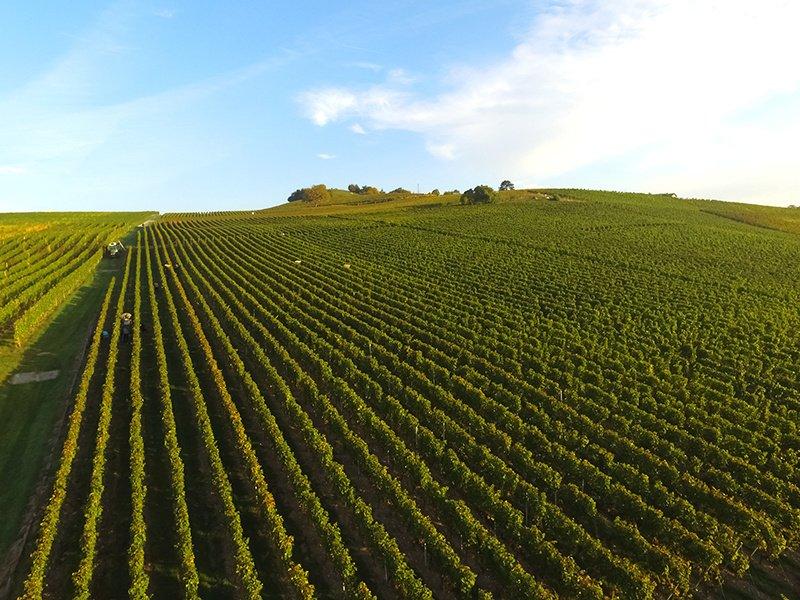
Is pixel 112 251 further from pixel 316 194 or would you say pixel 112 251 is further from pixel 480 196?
pixel 316 194

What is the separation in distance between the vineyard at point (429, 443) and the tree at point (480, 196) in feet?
244

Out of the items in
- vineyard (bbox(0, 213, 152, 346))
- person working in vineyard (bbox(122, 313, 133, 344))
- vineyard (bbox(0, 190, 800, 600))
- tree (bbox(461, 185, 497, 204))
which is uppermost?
tree (bbox(461, 185, 497, 204))

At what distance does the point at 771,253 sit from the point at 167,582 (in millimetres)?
80099

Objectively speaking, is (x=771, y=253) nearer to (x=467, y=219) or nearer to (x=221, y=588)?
(x=467, y=219)

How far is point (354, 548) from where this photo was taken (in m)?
18.2

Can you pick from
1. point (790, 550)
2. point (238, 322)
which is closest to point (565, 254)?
point (238, 322)

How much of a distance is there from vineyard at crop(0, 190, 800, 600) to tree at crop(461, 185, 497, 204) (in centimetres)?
7448

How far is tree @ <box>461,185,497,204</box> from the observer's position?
4899 inches

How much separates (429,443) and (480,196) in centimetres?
10858

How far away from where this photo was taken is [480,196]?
12494 cm

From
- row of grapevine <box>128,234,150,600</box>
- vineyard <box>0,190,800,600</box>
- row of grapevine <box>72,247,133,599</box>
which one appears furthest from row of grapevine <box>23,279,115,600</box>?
row of grapevine <box>128,234,150,600</box>

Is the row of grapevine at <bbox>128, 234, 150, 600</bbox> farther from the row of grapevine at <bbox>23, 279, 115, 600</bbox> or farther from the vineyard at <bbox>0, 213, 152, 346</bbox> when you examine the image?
the vineyard at <bbox>0, 213, 152, 346</bbox>

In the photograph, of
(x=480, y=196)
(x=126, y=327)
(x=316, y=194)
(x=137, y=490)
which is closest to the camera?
(x=137, y=490)

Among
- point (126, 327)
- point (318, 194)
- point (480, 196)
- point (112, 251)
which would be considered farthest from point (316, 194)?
point (126, 327)
